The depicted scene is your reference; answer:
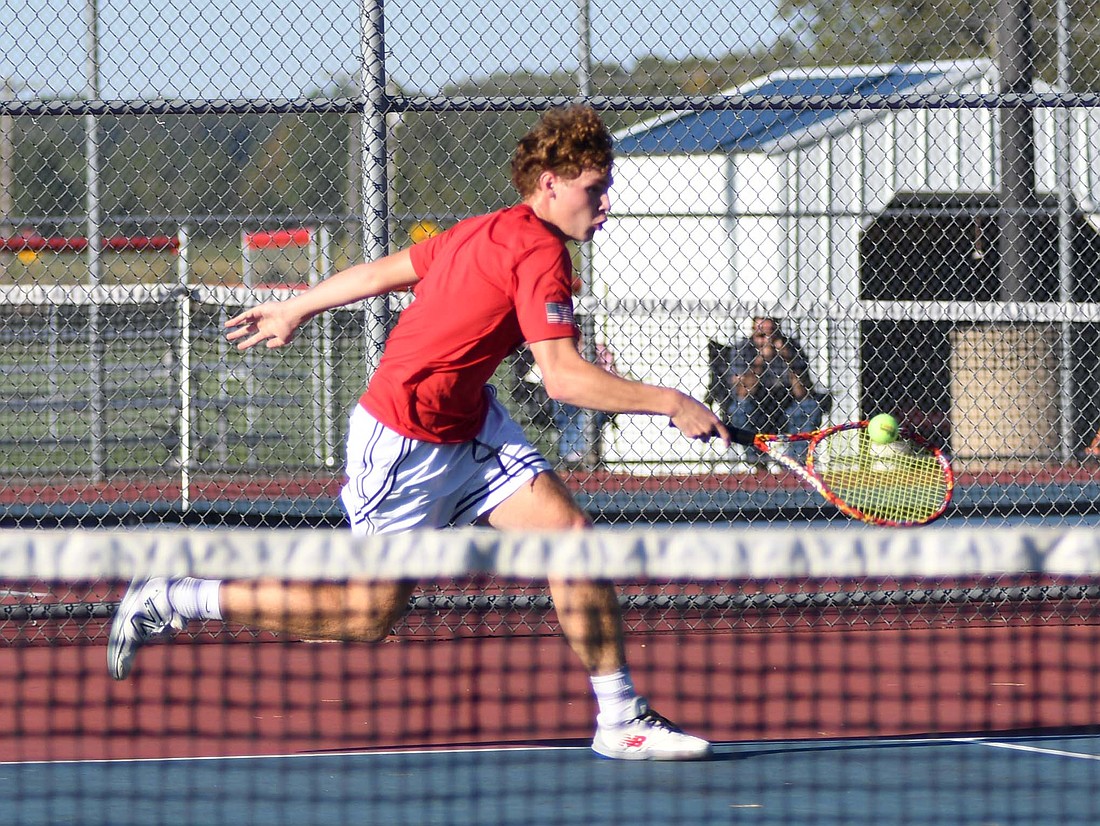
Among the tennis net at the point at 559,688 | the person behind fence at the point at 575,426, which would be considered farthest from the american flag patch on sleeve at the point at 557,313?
the person behind fence at the point at 575,426

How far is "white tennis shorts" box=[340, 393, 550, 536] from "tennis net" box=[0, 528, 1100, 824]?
184mm

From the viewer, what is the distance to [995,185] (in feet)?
35.3

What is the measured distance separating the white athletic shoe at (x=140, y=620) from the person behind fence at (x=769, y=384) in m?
3.92

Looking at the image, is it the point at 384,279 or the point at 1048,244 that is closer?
the point at 384,279

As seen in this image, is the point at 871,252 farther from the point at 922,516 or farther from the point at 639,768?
the point at 639,768

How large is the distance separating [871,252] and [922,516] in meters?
5.67

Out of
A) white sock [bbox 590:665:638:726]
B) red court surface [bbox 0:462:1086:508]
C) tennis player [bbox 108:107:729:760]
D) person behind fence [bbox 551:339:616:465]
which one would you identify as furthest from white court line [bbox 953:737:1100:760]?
person behind fence [bbox 551:339:616:465]

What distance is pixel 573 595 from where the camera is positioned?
3514 mm

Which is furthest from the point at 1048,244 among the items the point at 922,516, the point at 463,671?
the point at 463,671

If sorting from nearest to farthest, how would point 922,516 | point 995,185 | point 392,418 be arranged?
point 392,418, point 922,516, point 995,185

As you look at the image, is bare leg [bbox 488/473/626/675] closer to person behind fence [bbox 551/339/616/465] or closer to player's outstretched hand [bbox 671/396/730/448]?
player's outstretched hand [bbox 671/396/730/448]

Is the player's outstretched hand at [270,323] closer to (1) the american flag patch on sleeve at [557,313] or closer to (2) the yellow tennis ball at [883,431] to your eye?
A: (1) the american flag patch on sleeve at [557,313]

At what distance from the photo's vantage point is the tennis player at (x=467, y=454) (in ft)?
11.5

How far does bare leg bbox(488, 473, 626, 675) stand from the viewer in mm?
3523
